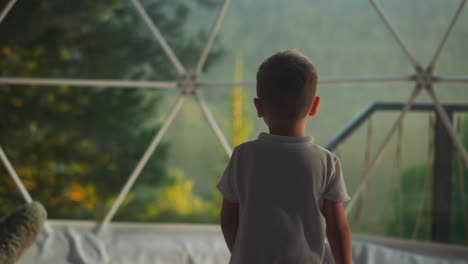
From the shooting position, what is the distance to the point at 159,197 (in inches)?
108

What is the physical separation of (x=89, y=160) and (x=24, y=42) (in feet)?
2.38

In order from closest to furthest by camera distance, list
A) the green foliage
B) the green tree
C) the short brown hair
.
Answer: the short brown hair, the green foliage, the green tree

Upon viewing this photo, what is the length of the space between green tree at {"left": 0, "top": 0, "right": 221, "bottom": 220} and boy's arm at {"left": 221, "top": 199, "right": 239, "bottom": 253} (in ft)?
6.40

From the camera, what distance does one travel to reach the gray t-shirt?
0.63 metres

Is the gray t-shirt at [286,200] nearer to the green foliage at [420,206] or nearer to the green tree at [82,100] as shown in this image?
the green foliage at [420,206]

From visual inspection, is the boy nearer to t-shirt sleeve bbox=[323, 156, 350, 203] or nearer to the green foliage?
t-shirt sleeve bbox=[323, 156, 350, 203]

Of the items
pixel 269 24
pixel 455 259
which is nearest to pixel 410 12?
pixel 269 24

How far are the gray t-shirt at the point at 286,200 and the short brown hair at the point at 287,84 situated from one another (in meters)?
0.05

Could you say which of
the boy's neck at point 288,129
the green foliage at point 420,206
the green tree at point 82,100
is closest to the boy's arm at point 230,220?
the boy's neck at point 288,129

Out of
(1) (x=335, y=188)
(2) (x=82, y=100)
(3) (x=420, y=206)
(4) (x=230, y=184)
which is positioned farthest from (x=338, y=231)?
(2) (x=82, y=100)

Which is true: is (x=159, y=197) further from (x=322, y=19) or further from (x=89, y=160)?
(x=322, y=19)

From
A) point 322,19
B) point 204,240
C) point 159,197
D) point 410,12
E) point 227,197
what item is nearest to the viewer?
point 227,197

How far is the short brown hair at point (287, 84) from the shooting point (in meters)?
0.60

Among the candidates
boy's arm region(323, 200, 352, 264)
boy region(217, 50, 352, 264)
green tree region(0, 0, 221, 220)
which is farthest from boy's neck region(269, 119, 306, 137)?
green tree region(0, 0, 221, 220)
